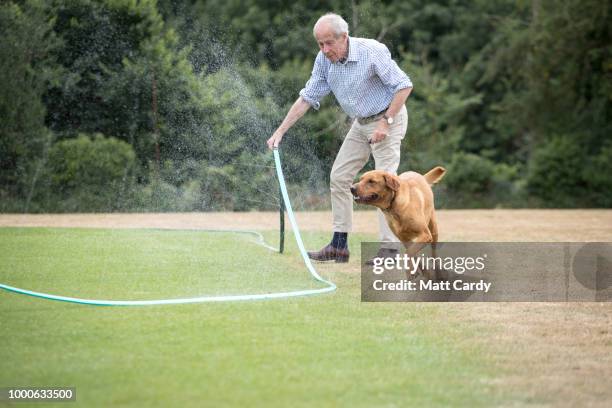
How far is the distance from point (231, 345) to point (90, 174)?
13381 millimetres

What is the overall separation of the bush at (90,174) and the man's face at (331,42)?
33.0 feet

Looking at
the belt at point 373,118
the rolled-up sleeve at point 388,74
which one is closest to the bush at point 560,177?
the belt at point 373,118

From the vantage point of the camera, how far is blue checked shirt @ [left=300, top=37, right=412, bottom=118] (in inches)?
299

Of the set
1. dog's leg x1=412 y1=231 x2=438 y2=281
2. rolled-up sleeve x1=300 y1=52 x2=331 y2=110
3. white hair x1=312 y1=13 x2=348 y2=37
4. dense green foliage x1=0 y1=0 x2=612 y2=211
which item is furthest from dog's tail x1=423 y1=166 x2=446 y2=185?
dense green foliage x1=0 y1=0 x2=612 y2=211

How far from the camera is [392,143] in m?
7.83

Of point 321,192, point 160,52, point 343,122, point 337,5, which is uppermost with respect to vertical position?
point 337,5

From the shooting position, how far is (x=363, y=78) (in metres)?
7.65

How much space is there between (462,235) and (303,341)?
24.1 ft

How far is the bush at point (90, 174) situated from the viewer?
1695cm

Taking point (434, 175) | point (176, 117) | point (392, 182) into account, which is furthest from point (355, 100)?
point (176, 117)

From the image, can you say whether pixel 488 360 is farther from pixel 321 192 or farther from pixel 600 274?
pixel 321 192

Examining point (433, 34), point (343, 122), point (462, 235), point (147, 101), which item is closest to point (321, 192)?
point (343, 122)

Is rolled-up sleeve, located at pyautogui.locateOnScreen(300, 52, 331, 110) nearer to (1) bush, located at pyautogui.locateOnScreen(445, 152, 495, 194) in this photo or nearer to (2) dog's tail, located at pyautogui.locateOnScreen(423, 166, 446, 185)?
(2) dog's tail, located at pyautogui.locateOnScreen(423, 166, 446, 185)

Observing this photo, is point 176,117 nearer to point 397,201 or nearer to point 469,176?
point 469,176
